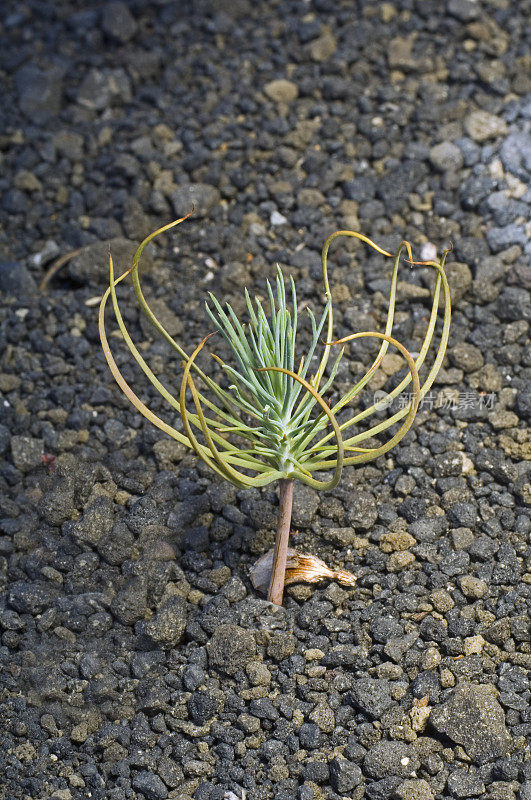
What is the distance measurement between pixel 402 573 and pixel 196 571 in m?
0.56

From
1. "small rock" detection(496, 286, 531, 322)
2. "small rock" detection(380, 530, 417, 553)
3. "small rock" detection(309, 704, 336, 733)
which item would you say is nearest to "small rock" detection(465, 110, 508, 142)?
"small rock" detection(496, 286, 531, 322)

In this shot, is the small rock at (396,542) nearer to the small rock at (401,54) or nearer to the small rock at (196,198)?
the small rock at (196,198)

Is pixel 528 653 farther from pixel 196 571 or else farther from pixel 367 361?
pixel 367 361

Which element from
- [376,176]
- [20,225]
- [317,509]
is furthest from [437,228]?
[20,225]

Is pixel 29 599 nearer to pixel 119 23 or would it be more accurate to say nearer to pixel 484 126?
pixel 484 126

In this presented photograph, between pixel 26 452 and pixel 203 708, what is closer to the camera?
pixel 203 708

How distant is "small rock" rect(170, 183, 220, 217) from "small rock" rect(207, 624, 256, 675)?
1730 millimetres

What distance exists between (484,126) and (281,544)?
209cm

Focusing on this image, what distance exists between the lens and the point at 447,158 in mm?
3746

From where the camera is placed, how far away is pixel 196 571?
2738 mm

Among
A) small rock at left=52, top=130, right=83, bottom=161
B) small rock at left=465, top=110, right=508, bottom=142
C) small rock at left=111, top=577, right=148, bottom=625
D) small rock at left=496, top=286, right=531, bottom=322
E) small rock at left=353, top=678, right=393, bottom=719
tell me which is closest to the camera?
small rock at left=353, top=678, right=393, bottom=719

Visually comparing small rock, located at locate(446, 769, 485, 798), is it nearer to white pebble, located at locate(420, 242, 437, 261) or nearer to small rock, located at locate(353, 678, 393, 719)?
small rock, located at locate(353, 678, 393, 719)

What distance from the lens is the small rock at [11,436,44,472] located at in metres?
3.02

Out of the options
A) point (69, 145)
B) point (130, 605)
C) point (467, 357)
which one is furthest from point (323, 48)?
point (130, 605)
